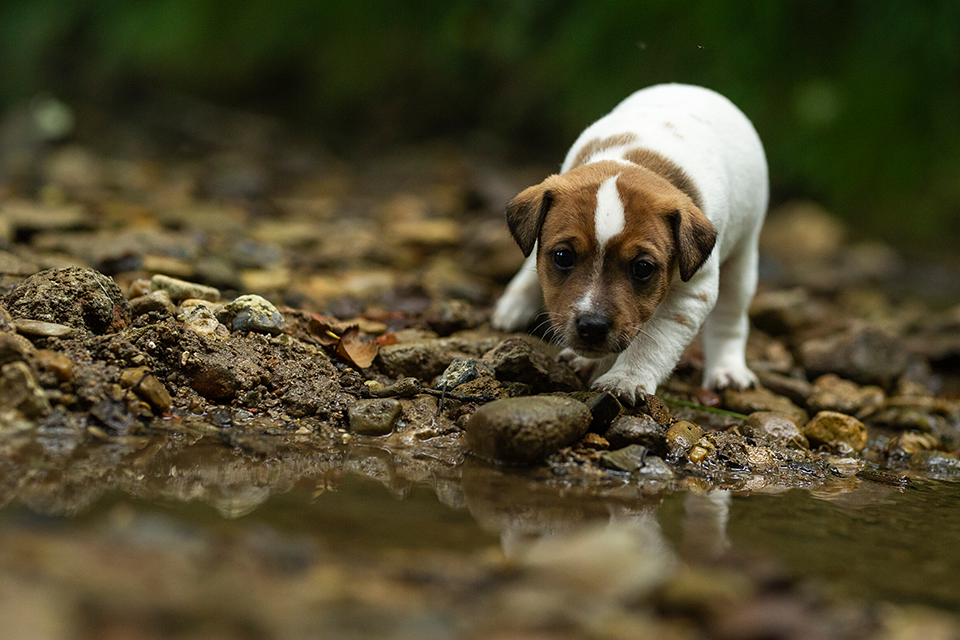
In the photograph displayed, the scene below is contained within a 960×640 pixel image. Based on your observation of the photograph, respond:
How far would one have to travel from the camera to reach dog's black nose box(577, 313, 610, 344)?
429cm

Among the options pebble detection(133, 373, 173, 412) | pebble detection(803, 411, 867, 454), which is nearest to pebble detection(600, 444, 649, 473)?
pebble detection(803, 411, 867, 454)

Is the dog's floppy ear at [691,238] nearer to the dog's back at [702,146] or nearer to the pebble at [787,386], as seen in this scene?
the dog's back at [702,146]

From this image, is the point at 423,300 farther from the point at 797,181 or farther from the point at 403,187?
the point at 797,181

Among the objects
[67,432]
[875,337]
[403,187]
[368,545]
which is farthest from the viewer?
[403,187]

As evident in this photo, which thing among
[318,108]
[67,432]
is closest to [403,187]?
[318,108]

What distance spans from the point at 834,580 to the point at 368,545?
5.06 feet

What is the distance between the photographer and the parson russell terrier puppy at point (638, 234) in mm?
4402

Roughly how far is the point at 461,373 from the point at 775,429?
1.76m

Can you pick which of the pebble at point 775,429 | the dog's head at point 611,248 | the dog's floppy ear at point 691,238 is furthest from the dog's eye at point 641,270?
the pebble at point 775,429

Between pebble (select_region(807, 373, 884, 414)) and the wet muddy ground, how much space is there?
0.8 inches

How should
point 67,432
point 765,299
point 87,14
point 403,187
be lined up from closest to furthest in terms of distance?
point 67,432
point 765,299
point 403,187
point 87,14

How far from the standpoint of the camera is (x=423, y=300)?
6.39 m

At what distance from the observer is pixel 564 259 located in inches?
180

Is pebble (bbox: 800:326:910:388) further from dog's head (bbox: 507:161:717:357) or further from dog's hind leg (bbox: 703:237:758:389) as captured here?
dog's head (bbox: 507:161:717:357)
